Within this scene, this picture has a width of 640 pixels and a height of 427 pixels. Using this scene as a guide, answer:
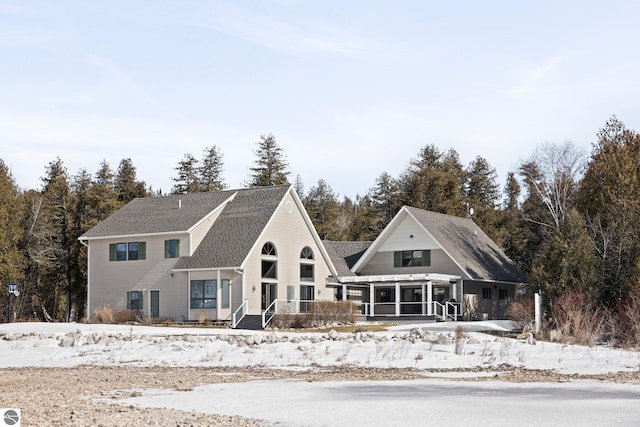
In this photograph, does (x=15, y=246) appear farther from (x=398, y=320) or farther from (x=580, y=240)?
(x=580, y=240)

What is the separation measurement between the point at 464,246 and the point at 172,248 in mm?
16546

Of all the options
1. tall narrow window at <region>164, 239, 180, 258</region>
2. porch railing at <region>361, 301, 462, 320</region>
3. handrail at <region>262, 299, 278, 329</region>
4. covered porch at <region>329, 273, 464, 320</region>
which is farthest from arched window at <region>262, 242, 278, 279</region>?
porch railing at <region>361, 301, 462, 320</region>

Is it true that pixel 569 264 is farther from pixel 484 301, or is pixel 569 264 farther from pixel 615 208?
pixel 484 301

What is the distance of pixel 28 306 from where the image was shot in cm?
6309

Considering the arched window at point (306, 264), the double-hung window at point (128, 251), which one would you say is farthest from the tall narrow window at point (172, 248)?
the arched window at point (306, 264)

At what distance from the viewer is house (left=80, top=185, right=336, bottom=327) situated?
43.0 meters

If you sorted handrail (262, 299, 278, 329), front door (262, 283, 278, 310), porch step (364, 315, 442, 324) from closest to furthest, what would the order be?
handrail (262, 299, 278, 329) → front door (262, 283, 278, 310) → porch step (364, 315, 442, 324)

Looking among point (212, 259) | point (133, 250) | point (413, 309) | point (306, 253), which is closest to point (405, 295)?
point (413, 309)

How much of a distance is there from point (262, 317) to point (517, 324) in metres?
11.9

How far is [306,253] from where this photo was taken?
157ft

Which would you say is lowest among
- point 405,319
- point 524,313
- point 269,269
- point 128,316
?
point 405,319

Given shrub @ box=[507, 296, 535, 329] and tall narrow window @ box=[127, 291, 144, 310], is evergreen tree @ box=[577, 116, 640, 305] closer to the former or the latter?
shrub @ box=[507, 296, 535, 329]

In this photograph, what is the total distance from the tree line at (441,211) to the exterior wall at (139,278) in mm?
7830

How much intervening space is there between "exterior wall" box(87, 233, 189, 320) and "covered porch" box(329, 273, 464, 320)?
9201 mm
